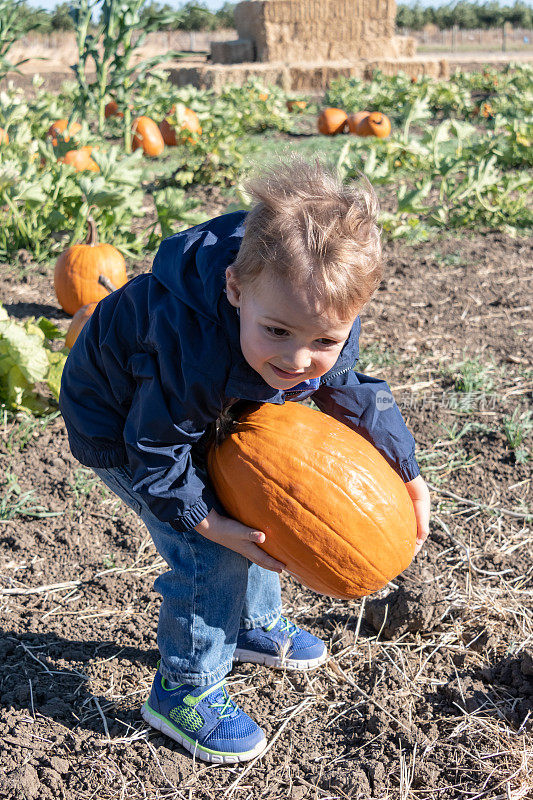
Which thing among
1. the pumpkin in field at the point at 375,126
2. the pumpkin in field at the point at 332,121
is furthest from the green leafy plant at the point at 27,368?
the pumpkin in field at the point at 332,121

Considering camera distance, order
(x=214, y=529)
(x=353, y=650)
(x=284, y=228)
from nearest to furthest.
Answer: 1. (x=284, y=228)
2. (x=214, y=529)
3. (x=353, y=650)

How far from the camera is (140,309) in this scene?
1979 mm

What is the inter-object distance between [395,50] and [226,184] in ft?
43.4

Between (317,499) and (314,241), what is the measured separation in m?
0.70

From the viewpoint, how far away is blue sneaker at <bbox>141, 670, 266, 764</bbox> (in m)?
2.25

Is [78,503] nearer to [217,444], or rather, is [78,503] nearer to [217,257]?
[217,444]

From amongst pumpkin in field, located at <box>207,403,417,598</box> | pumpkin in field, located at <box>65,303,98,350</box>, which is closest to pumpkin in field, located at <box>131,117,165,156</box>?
pumpkin in field, located at <box>65,303,98,350</box>

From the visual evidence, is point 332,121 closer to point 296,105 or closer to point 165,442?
point 296,105

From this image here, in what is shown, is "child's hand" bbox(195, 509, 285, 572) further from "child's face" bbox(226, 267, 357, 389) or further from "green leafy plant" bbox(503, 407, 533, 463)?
"green leafy plant" bbox(503, 407, 533, 463)

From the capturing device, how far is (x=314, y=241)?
1601 millimetres

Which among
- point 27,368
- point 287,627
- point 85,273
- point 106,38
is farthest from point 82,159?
point 287,627

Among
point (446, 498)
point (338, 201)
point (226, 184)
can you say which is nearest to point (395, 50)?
point (226, 184)

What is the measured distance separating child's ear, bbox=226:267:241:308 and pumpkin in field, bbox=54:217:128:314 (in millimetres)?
3285

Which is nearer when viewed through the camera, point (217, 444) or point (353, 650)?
point (217, 444)
